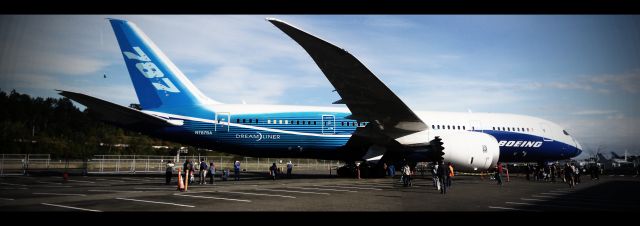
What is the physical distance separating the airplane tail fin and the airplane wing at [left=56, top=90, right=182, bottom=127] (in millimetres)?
1117

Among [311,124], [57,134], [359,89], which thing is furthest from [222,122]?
[57,134]

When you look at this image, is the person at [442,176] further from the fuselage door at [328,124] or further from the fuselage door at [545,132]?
the fuselage door at [545,132]

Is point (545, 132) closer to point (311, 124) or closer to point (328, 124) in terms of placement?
point (328, 124)

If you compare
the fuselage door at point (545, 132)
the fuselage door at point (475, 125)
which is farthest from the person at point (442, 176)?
the fuselage door at point (545, 132)

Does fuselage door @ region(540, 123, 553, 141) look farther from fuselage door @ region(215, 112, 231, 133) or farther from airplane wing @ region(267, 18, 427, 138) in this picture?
fuselage door @ region(215, 112, 231, 133)

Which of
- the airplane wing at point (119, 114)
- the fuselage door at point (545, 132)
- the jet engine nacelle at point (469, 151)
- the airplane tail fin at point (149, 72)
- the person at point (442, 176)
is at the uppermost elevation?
the airplane tail fin at point (149, 72)

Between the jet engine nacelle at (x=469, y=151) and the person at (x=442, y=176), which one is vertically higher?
the jet engine nacelle at (x=469, y=151)

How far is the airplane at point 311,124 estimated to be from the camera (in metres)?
16.9

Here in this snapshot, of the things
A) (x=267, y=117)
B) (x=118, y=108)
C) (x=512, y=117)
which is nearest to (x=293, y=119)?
(x=267, y=117)

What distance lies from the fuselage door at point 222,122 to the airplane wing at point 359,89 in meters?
6.43

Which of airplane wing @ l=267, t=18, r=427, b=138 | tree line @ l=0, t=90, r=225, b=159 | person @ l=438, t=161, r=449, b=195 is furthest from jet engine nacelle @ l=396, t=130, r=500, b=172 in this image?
tree line @ l=0, t=90, r=225, b=159

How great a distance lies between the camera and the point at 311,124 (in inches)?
807

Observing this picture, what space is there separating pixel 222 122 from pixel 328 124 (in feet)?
17.3
